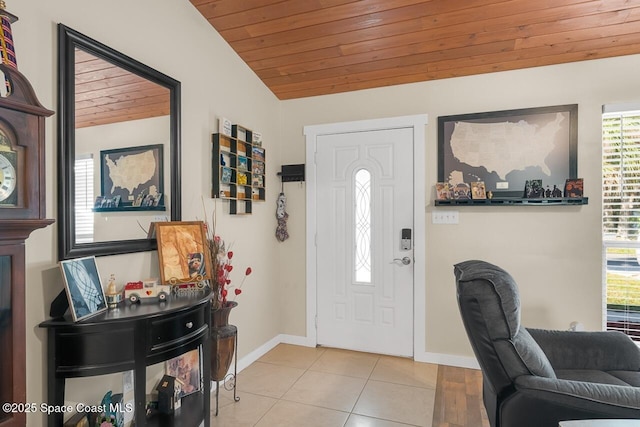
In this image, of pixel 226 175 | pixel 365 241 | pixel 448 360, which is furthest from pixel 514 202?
pixel 226 175

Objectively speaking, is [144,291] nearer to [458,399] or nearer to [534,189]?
[458,399]

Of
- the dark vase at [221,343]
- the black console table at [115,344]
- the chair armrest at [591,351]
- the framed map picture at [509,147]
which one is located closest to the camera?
the black console table at [115,344]

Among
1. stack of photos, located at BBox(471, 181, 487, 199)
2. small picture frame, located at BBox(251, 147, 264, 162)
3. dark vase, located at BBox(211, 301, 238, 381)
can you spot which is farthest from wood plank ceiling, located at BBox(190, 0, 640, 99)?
dark vase, located at BBox(211, 301, 238, 381)

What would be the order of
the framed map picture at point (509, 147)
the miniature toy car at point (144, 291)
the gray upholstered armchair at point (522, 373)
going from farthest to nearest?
1. the framed map picture at point (509, 147)
2. the miniature toy car at point (144, 291)
3. the gray upholstered armchair at point (522, 373)

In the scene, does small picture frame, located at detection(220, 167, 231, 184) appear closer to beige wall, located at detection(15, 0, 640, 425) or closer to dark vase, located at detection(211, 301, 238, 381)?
beige wall, located at detection(15, 0, 640, 425)

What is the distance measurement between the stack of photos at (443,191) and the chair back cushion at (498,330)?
141 cm

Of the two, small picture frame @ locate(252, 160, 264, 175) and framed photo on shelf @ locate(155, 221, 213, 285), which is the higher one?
small picture frame @ locate(252, 160, 264, 175)

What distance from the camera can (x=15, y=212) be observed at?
1.29m

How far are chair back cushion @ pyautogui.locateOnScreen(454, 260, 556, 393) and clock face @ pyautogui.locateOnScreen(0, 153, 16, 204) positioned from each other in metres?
1.92

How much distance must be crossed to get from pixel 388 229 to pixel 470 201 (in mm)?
747

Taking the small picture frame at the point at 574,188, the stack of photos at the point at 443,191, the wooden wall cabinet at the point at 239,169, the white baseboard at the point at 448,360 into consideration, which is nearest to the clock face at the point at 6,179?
the wooden wall cabinet at the point at 239,169

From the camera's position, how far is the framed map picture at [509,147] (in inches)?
108

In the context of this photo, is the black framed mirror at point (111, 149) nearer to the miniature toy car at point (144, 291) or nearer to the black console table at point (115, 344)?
the miniature toy car at point (144, 291)

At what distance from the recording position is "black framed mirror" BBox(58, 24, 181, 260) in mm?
1667
